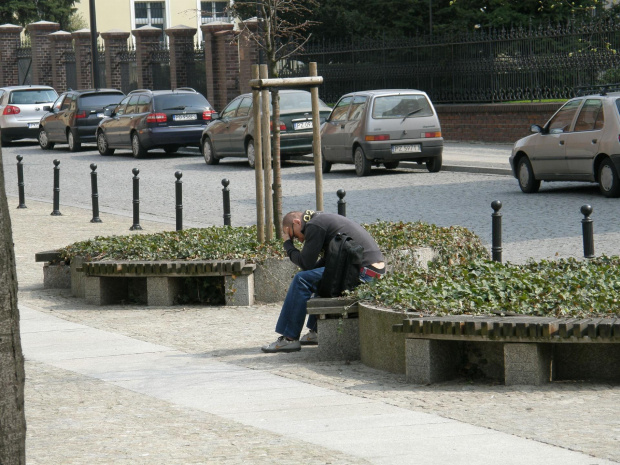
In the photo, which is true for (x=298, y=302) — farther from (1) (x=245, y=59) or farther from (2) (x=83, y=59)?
(2) (x=83, y=59)

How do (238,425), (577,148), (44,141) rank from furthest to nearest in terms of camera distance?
(44,141), (577,148), (238,425)

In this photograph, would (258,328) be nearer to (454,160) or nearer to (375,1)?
(454,160)

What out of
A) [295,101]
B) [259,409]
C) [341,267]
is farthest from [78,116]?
[259,409]

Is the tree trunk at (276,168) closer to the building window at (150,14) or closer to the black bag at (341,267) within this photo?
the black bag at (341,267)

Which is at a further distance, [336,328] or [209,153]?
[209,153]

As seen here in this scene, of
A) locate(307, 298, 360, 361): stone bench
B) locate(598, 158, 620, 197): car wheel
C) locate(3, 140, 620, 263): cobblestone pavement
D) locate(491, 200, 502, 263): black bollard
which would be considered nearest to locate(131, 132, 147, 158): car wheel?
locate(3, 140, 620, 263): cobblestone pavement

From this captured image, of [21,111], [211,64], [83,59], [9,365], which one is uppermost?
[83,59]

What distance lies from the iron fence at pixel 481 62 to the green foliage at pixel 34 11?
30.7 meters

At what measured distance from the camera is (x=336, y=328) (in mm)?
Result: 8141

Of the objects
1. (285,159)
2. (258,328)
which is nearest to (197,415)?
(258,328)

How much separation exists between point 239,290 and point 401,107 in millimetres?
13171

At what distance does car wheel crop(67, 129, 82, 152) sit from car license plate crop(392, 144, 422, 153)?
1413 cm

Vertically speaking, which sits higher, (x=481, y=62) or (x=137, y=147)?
(x=481, y=62)

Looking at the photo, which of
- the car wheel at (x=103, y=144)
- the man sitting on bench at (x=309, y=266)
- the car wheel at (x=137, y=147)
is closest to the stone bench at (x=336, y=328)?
the man sitting on bench at (x=309, y=266)
